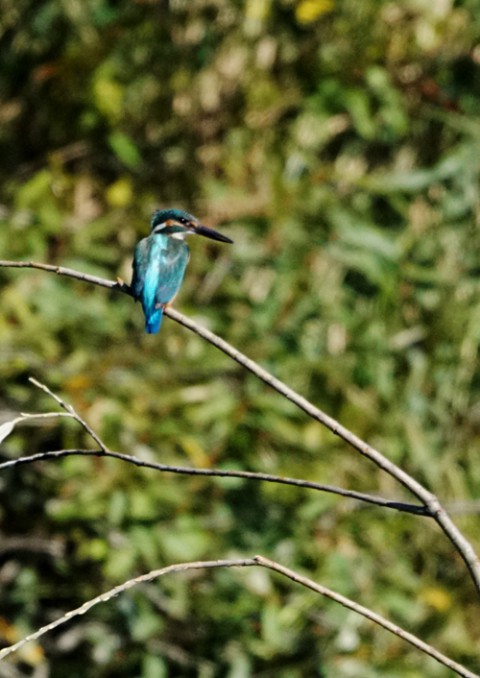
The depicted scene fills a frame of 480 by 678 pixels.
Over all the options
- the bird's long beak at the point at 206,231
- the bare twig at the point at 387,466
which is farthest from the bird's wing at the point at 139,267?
the bare twig at the point at 387,466

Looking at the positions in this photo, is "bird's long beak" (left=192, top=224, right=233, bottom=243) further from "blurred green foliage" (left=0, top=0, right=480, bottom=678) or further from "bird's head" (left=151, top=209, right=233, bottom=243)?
"blurred green foliage" (left=0, top=0, right=480, bottom=678)

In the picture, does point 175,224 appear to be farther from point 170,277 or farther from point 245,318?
point 245,318

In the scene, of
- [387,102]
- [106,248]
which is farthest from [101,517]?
[387,102]

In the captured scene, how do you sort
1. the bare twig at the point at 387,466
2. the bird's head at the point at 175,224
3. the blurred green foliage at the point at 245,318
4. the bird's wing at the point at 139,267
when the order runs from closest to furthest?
the bare twig at the point at 387,466 → the bird's wing at the point at 139,267 → the bird's head at the point at 175,224 → the blurred green foliage at the point at 245,318

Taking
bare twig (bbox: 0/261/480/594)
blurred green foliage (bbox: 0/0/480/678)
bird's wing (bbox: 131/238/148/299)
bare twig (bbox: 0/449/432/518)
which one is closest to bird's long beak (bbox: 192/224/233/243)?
bird's wing (bbox: 131/238/148/299)

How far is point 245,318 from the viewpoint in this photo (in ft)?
11.9

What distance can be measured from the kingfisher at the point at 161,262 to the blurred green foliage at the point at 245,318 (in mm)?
706

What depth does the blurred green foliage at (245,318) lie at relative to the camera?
3.34m

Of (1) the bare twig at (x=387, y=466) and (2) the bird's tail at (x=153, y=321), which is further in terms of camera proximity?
(2) the bird's tail at (x=153, y=321)

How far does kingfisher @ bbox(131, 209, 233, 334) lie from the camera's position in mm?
2486

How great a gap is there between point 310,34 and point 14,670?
238 centimetres

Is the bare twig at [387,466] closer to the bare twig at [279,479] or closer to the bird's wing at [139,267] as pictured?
the bare twig at [279,479]

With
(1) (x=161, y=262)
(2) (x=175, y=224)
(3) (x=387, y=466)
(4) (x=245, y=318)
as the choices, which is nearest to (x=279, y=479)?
(3) (x=387, y=466)

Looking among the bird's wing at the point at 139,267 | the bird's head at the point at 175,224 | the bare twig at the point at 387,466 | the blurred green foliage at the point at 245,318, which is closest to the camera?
the bare twig at the point at 387,466
